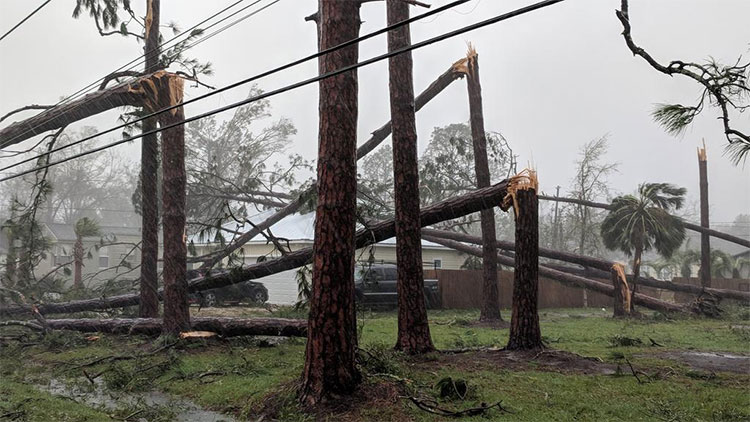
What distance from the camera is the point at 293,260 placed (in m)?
11.5

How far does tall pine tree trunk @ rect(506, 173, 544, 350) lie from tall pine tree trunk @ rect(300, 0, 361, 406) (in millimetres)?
3140

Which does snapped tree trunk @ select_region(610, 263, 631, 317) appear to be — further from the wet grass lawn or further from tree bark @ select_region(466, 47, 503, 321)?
Answer: the wet grass lawn

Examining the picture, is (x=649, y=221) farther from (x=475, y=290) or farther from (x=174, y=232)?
(x=174, y=232)

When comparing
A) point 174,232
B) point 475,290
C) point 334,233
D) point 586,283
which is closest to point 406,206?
point 334,233

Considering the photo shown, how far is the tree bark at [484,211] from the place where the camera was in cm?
1390

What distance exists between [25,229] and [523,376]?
40.1 feet

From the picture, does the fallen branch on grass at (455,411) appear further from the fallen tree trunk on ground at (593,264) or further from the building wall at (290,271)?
the building wall at (290,271)

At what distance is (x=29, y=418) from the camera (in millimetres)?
5730

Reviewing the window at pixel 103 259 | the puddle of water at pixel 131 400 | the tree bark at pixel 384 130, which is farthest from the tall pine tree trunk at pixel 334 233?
the window at pixel 103 259

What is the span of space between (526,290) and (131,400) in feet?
17.0

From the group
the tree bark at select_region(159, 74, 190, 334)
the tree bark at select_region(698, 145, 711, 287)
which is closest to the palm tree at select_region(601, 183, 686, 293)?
the tree bark at select_region(698, 145, 711, 287)

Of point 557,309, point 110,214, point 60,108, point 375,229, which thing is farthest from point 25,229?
point 110,214

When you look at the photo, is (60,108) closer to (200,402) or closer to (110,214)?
(200,402)

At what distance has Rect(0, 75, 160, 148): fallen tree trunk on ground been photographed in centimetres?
1066
